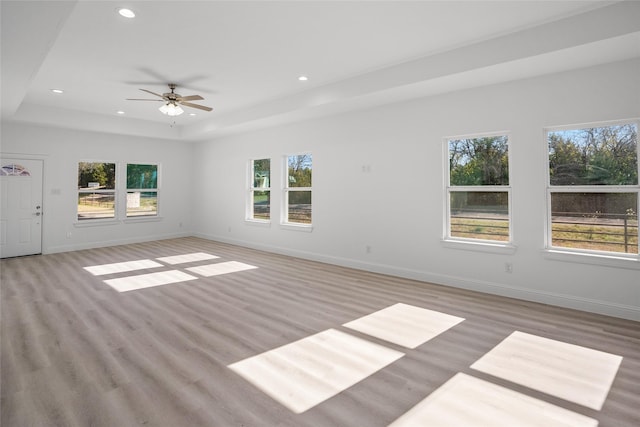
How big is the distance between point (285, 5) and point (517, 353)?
3.55 meters

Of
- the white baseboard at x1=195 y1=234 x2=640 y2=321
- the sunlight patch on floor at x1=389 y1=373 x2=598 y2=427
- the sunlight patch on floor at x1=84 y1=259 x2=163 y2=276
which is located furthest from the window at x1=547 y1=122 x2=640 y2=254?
the sunlight patch on floor at x1=84 y1=259 x2=163 y2=276

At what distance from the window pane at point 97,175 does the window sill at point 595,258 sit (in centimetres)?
871

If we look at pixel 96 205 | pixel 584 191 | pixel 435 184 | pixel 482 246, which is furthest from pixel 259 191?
pixel 584 191

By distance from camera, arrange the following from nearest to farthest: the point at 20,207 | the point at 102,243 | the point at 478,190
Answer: the point at 478,190 → the point at 20,207 → the point at 102,243

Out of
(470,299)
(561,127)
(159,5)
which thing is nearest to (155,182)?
(159,5)

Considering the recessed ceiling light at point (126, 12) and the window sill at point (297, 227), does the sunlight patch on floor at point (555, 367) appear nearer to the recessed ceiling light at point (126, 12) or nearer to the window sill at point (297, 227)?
the window sill at point (297, 227)

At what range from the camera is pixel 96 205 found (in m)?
7.65

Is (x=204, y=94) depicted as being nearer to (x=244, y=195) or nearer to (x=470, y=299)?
(x=244, y=195)

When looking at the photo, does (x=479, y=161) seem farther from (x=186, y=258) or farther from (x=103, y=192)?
(x=103, y=192)

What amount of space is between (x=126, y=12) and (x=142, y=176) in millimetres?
6129

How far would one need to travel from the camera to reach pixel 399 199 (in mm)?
5039

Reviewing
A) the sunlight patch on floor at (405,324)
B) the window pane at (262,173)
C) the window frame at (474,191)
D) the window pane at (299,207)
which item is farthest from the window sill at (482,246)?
the window pane at (262,173)

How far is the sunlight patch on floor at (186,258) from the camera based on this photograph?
6.10m

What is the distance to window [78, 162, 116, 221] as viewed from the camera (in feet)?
24.3
